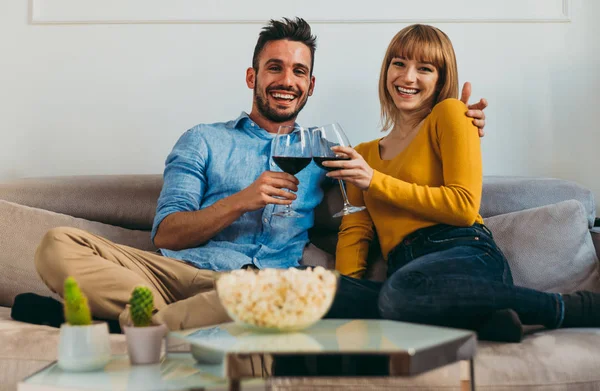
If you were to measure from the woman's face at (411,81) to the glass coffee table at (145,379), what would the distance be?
114 cm

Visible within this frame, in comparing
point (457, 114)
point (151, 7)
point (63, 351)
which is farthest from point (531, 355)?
point (151, 7)

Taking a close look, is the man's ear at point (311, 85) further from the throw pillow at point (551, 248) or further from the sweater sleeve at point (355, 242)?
the throw pillow at point (551, 248)

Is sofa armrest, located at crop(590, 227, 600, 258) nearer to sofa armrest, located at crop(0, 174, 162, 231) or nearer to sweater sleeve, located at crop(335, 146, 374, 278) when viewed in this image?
sweater sleeve, located at crop(335, 146, 374, 278)

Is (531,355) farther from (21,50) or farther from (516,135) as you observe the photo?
(21,50)

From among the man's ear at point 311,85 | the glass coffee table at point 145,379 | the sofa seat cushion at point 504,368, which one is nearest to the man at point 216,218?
the man's ear at point 311,85

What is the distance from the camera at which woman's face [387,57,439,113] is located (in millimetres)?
2059

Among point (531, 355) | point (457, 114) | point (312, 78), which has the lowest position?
point (531, 355)

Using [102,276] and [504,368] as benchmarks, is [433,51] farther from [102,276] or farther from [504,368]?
[102,276]

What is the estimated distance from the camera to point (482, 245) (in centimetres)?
187

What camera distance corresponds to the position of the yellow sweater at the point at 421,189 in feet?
6.15

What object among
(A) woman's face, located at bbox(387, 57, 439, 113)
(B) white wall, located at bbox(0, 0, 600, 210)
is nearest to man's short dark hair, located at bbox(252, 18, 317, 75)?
(B) white wall, located at bbox(0, 0, 600, 210)

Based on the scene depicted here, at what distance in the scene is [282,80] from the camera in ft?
7.53

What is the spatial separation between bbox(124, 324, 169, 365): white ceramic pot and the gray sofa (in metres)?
0.30

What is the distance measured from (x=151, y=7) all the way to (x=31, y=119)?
636mm
